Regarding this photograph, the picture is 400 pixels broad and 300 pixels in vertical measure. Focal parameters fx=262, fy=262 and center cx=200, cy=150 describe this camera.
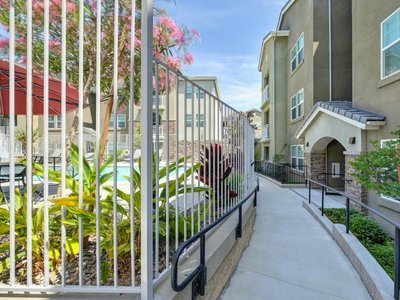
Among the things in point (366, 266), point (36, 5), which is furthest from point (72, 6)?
point (366, 266)

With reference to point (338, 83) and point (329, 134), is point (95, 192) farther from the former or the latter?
point (338, 83)

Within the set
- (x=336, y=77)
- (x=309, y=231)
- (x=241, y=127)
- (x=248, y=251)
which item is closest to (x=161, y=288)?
(x=248, y=251)

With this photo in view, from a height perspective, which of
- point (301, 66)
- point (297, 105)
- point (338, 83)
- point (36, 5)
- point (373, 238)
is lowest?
point (373, 238)

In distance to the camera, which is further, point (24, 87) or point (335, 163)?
point (335, 163)

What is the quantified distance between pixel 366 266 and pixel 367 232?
2.58m

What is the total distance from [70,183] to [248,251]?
3.47 metres

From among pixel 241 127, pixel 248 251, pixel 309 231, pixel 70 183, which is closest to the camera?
pixel 70 183

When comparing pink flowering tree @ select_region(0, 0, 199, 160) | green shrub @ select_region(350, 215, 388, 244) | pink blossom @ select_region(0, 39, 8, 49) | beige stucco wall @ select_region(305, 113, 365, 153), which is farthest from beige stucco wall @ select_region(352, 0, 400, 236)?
pink blossom @ select_region(0, 39, 8, 49)

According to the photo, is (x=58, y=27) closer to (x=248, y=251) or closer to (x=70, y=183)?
(x=70, y=183)

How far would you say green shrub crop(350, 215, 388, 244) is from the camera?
578cm

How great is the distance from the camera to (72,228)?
312 centimetres

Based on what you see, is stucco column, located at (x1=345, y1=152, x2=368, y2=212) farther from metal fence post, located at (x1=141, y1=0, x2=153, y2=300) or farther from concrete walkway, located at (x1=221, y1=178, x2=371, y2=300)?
metal fence post, located at (x1=141, y1=0, x2=153, y2=300)

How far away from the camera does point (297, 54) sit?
14914mm

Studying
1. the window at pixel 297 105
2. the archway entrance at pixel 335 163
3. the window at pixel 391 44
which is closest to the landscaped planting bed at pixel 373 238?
the window at pixel 391 44
